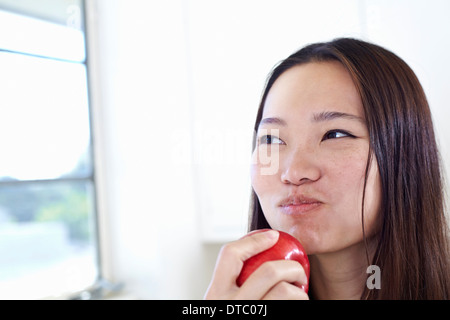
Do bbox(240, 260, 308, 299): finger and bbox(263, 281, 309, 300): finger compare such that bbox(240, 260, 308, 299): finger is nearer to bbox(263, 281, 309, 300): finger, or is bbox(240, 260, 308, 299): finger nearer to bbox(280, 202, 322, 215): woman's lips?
bbox(263, 281, 309, 300): finger

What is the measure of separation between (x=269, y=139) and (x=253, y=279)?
27cm

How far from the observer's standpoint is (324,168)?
0.60 metres

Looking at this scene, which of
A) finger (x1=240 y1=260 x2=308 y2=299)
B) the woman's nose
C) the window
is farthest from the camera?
the window

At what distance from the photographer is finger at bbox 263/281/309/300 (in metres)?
0.46

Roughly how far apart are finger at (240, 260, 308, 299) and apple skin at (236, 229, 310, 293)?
28 millimetres

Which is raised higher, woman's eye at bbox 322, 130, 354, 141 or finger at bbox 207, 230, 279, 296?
woman's eye at bbox 322, 130, 354, 141

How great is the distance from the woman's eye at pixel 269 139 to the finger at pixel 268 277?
0.73ft

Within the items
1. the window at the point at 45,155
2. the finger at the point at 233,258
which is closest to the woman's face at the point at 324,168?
the finger at the point at 233,258

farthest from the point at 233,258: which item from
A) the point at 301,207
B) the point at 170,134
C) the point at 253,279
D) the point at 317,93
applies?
the point at 170,134

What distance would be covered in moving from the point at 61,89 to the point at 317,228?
1349mm

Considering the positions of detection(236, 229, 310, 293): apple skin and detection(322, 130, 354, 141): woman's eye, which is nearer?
detection(236, 229, 310, 293): apple skin

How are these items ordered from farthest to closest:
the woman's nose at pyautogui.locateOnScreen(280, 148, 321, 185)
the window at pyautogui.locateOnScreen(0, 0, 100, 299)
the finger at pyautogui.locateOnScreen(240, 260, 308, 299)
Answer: the window at pyautogui.locateOnScreen(0, 0, 100, 299), the woman's nose at pyautogui.locateOnScreen(280, 148, 321, 185), the finger at pyautogui.locateOnScreen(240, 260, 308, 299)

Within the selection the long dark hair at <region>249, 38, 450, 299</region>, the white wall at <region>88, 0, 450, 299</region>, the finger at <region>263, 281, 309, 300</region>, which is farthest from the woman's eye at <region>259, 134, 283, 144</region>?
the white wall at <region>88, 0, 450, 299</region>

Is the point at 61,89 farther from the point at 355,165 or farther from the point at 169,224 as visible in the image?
the point at 355,165
